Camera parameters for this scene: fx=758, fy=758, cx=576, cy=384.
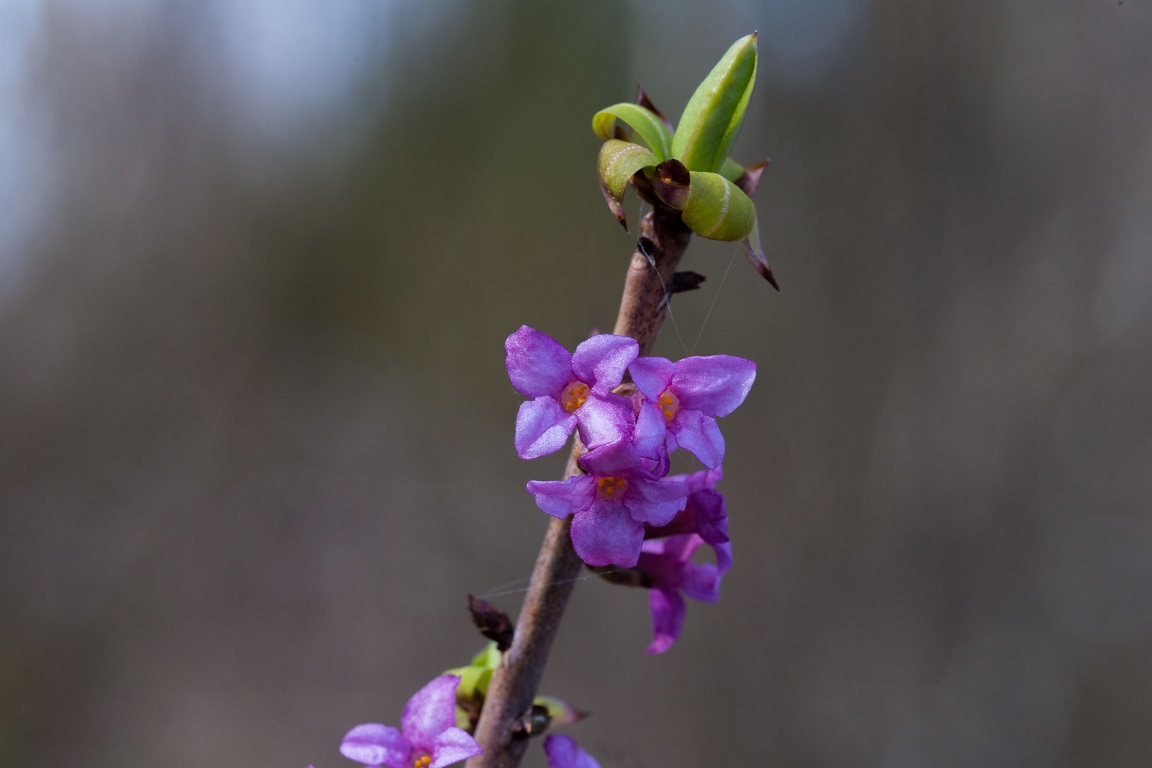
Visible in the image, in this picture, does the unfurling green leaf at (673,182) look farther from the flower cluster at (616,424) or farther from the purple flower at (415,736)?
the purple flower at (415,736)

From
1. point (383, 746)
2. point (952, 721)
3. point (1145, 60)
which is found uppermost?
point (1145, 60)

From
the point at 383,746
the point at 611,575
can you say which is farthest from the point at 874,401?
the point at 383,746

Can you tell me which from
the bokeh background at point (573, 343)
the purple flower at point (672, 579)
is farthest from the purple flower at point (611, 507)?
the bokeh background at point (573, 343)

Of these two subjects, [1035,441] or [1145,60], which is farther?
[1035,441]

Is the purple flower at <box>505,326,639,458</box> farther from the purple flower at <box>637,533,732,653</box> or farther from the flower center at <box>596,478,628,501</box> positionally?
the purple flower at <box>637,533,732,653</box>

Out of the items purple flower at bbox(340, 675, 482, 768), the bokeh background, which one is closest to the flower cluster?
purple flower at bbox(340, 675, 482, 768)

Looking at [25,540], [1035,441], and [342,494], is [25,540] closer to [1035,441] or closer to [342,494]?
[342,494]
